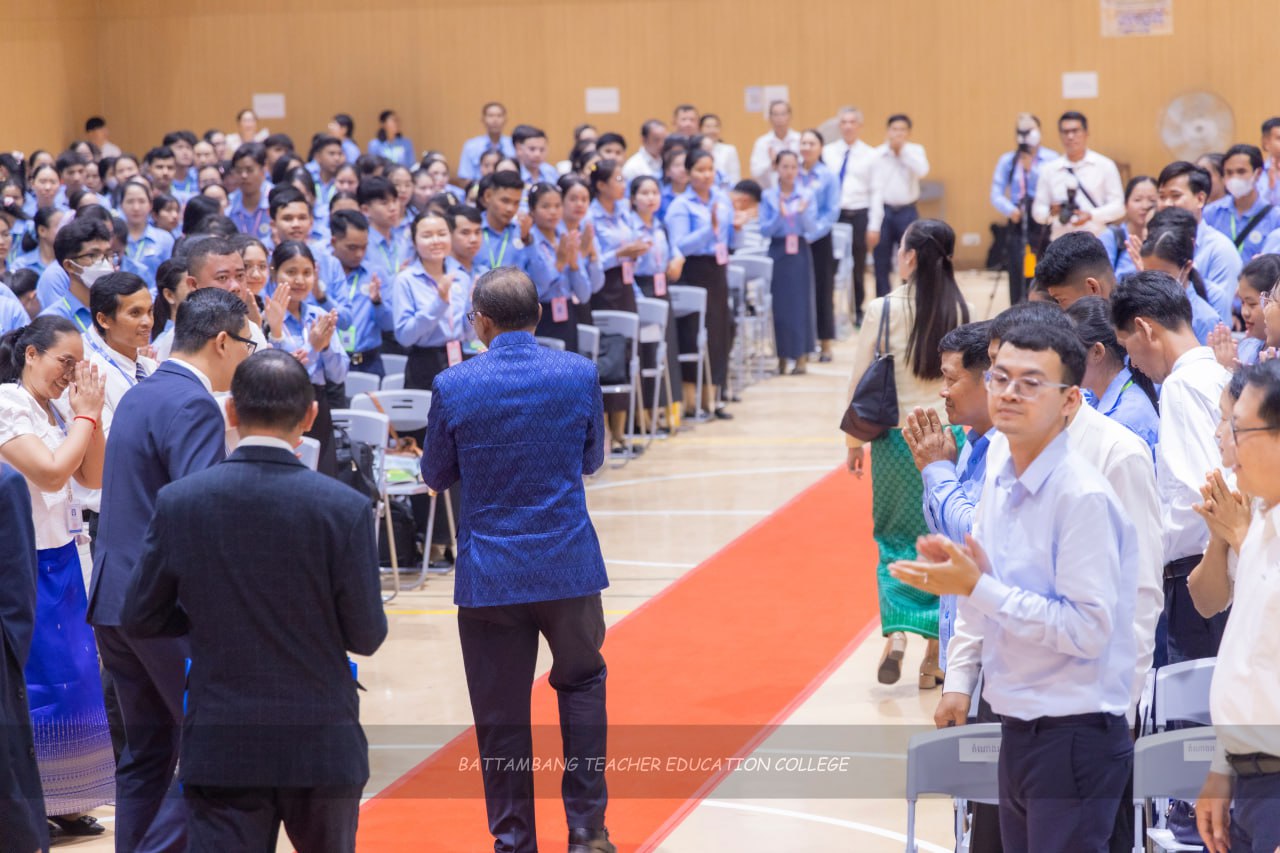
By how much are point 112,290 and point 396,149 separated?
13.8 m

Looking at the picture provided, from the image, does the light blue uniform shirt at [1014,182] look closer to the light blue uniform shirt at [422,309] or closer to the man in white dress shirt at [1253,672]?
the light blue uniform shirt at [422,309]

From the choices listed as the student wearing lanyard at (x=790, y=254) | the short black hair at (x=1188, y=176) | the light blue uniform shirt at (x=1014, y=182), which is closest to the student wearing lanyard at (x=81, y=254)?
the short black hair at (x=1188, y=176)

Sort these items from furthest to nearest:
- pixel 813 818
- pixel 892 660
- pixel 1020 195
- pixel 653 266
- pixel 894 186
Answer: pixel 894 186, pixel 1020 195, pixel 653 266, pixel 892 660, pixel 813 818

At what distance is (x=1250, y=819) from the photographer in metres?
3.02

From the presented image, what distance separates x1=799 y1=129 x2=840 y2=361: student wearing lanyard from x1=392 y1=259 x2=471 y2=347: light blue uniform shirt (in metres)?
5.85

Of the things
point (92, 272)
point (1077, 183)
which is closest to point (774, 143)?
point (1077, 183)

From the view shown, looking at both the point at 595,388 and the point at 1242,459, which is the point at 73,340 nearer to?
the point at 595,388

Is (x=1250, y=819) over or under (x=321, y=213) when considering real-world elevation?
under

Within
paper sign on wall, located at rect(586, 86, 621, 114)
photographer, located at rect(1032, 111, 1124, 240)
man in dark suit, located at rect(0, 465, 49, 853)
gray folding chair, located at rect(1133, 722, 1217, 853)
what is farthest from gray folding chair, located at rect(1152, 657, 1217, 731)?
paper sign on wall, located at rect(586, 86, 621, 114)

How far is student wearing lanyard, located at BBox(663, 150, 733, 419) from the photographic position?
11156 mm

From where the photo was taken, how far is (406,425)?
7.76m

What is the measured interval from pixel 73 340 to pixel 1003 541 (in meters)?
2.89

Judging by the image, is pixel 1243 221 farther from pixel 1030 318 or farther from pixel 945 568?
pixel 945 568

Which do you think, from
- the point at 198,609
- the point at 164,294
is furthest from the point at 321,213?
the point at 198,609
